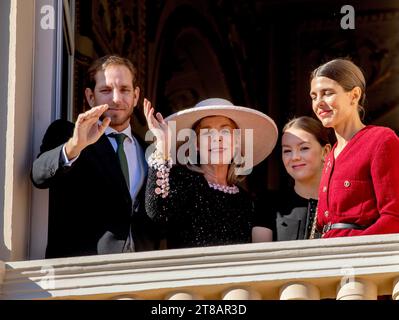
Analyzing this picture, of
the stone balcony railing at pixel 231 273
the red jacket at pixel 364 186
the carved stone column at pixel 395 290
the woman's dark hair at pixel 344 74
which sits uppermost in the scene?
the woman's dark hair at pixel 344 74

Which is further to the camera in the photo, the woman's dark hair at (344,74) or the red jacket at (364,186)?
the woman's dark hair at (344,74)

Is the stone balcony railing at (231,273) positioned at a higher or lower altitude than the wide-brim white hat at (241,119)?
lower

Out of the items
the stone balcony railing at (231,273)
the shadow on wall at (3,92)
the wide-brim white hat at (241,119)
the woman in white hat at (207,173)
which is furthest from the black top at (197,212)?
the shadow on wall at (3,92)

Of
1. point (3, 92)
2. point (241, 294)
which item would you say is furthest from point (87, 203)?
point (241, 294)

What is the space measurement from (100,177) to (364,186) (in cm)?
112

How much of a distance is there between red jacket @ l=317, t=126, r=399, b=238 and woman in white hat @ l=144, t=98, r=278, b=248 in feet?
1.43

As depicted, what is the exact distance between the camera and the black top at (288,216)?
778 centimetres

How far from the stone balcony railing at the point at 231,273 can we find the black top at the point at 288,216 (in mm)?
623

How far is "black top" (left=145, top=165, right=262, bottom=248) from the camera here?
754 cm

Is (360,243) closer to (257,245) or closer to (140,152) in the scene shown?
(257,245)

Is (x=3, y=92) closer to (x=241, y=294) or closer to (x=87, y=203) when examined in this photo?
(x=87, y=203)

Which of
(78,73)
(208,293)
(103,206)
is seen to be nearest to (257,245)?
(208,293)

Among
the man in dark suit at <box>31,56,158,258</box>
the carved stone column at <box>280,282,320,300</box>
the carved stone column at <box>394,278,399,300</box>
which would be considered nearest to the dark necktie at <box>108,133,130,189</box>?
the man in dark suit at <box>31,56,158,258</box>

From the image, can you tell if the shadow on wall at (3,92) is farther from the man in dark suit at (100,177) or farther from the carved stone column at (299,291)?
the carved stone column at (299,291)
